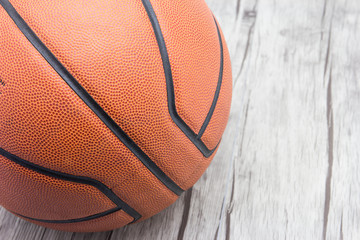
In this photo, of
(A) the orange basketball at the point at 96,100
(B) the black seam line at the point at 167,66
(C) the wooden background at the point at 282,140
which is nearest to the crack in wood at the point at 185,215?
(C) the wooden background at the point at 282,140

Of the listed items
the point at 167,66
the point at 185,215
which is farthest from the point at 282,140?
the point at 167,66

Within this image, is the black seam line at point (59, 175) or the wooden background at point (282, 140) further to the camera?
the wooden background at point (282, 140)

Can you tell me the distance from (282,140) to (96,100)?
0.84m

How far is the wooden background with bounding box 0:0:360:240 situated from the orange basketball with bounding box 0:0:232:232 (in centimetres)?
40

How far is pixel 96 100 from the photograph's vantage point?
81 centimetres

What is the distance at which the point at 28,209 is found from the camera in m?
0.95

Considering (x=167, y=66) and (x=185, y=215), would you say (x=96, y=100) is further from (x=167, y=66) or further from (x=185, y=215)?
(x=185, y=215)

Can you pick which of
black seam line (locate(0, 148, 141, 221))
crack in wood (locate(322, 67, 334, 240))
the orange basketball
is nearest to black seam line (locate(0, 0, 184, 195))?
the orange basketball

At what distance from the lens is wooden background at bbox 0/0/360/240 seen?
127 centimetres

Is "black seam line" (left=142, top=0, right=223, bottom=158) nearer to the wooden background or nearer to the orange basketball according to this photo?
the orange basketball

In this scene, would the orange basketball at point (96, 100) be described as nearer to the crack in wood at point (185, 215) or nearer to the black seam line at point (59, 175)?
the black seam line at point (59, 175)

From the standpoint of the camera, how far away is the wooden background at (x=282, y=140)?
1.27m

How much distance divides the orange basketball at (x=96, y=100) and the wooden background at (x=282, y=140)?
1.32ft

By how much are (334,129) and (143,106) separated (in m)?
0.89
